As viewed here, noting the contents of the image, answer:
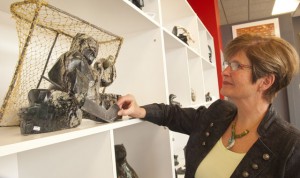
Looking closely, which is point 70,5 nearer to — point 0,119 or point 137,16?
point 137,16

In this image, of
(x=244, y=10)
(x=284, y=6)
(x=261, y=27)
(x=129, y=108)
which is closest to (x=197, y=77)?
(x=129, y=108)

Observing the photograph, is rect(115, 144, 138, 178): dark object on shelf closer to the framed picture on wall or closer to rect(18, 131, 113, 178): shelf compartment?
rect(18, 131, 113, 178): shelf compartment

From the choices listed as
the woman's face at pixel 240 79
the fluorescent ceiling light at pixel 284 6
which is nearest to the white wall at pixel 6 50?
the woman's face at pixel 240 79

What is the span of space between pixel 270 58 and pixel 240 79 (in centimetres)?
14

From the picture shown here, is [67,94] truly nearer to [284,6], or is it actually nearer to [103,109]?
[103,109]

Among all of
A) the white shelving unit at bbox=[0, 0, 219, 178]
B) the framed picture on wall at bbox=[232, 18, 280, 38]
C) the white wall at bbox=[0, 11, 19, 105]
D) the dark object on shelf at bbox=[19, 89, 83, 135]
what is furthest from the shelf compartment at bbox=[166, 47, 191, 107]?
the framed picture on wall at bbox=[232, 18, 280, 38]

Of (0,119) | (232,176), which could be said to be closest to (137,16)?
(0,119)

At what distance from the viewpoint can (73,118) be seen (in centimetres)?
68

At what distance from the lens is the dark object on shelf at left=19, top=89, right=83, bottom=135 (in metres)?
0.59

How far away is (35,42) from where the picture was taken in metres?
0.94

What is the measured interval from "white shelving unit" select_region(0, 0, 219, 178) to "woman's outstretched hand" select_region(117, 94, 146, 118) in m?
0.03

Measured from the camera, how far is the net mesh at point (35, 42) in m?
0.68

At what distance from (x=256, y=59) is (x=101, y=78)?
66cm

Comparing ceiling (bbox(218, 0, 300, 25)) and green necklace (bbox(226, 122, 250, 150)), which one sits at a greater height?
ceiling (bbox(218, 0, 300, 25))
